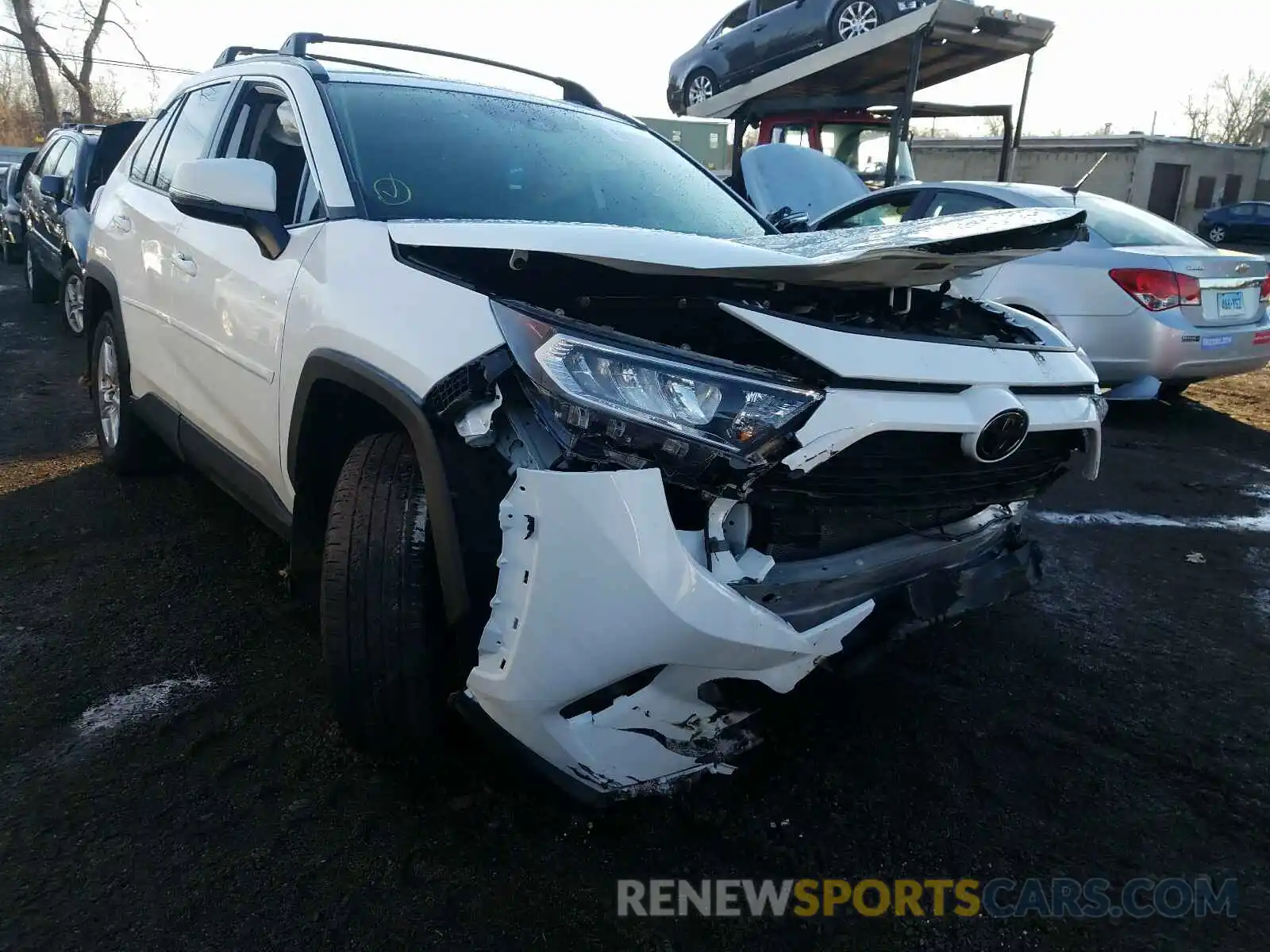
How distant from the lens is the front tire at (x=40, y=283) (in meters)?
9.66

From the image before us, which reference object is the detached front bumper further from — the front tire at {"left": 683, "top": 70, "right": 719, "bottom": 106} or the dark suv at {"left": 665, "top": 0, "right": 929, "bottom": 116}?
the front tire at {"left": 683, "top": 70, "right": 719, "bottom": 106}

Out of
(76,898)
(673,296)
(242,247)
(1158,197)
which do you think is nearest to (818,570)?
(673,296)

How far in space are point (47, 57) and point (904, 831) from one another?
4194 centimetres

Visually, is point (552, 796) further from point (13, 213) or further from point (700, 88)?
point (13, 213)

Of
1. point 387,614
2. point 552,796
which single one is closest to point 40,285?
point 387,614

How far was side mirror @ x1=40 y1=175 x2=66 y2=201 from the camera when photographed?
755 centimetres

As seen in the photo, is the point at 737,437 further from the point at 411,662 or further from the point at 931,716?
the point at 931,716

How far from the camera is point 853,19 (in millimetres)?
9344

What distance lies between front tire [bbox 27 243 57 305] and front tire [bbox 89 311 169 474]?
622 centimetres

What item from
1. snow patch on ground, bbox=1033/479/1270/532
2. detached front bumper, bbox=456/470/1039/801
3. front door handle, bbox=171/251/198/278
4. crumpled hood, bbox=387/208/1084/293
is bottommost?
snow patch on ground, bbox=1033/479/1270/532

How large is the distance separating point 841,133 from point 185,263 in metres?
7.76

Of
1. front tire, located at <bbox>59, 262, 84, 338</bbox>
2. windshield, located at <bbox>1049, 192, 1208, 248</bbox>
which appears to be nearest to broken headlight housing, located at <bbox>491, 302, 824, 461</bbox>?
windshield, located at <bbox>1049, 192, 1208, 248</bbox>

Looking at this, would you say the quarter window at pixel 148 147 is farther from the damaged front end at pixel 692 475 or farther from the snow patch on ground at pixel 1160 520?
the snow patch on ground at pixel 1160 520

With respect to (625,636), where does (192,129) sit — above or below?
above
